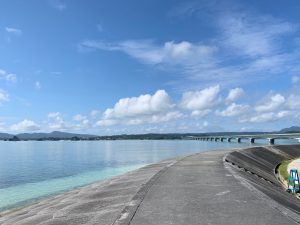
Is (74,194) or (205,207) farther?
(74,194)

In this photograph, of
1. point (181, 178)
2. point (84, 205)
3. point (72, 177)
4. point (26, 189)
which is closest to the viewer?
point (84, 205)

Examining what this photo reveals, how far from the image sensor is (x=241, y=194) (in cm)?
1892

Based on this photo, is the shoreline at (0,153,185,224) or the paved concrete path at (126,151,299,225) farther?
the shoreline at (0,153,185,224)

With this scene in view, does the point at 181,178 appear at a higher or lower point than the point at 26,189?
higher

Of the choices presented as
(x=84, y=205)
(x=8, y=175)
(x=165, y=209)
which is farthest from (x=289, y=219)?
(x=8, y=175)

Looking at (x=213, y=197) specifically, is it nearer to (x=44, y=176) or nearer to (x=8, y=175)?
(x=44, y=176)

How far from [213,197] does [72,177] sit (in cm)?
4285

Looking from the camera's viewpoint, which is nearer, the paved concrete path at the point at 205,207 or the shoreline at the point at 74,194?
the paved concrete path at the point at 205,207

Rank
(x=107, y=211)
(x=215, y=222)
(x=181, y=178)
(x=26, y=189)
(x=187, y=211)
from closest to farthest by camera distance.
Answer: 1. (x=215, y=222)
2. (x=187, y=211)
3. (x=107, y=211)
4. (x=181, y=178)
5. (x=26, y=189)

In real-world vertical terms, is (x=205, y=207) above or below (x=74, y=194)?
above

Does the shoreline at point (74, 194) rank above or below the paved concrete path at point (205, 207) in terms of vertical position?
below

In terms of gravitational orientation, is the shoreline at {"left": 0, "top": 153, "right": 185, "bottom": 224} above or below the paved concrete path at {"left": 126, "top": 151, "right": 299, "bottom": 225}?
below

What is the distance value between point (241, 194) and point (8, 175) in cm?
4927

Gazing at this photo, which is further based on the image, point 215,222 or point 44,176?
point 44,176
